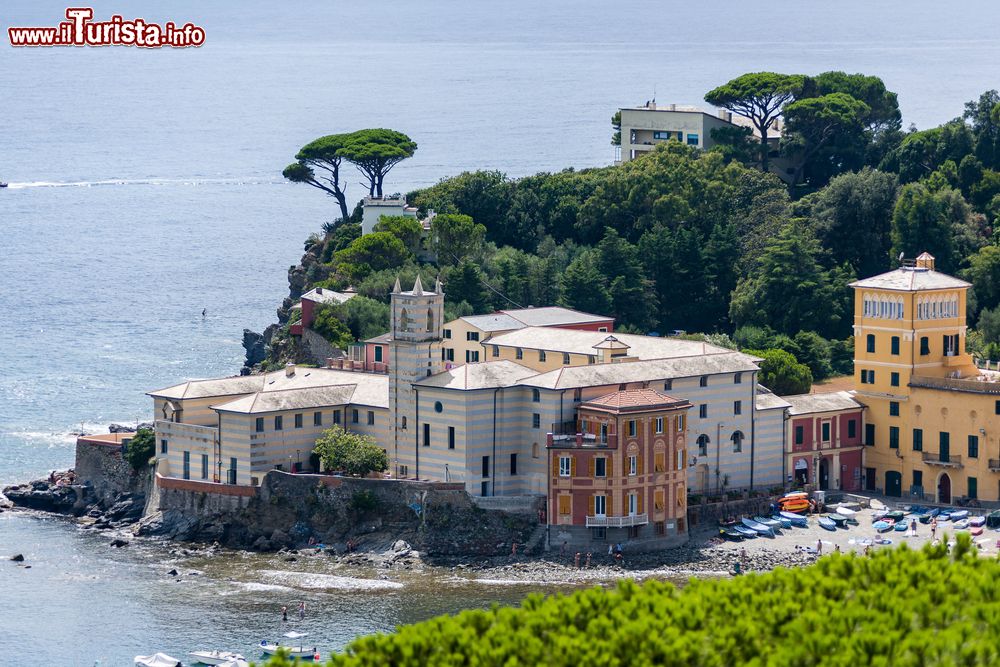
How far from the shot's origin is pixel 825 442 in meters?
83.1

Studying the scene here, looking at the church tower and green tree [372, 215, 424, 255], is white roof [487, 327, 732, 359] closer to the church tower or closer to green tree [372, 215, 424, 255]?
the church tower

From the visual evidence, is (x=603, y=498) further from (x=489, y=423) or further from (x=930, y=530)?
(x=930, y=530)

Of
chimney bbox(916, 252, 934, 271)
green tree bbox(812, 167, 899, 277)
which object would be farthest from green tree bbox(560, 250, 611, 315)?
chimney bbox(916, 252, 934, 271)

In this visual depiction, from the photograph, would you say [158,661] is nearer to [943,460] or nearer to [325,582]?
[325,582]

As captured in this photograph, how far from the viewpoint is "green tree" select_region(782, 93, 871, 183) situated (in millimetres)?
115125

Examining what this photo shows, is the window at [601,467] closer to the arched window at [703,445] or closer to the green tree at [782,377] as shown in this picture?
the arched window at [703,445]

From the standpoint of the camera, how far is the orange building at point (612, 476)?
7481cm

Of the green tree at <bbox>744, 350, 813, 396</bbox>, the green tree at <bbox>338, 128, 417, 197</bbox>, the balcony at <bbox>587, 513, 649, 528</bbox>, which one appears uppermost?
the green tree at <bbox>338, 128, 417, 197</bbox>

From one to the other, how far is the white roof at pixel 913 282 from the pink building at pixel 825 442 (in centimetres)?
436

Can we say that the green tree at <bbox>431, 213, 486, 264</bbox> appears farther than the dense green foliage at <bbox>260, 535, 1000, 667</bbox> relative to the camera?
Yes

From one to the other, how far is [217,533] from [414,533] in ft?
24.2

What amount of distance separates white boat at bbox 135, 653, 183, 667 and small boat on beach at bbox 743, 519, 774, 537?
21.3m

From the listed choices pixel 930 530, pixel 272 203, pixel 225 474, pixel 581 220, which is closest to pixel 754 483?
pixel 930 530

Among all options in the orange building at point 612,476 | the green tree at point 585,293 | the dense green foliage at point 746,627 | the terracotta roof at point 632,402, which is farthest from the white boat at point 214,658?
the green tree at point 585,293
